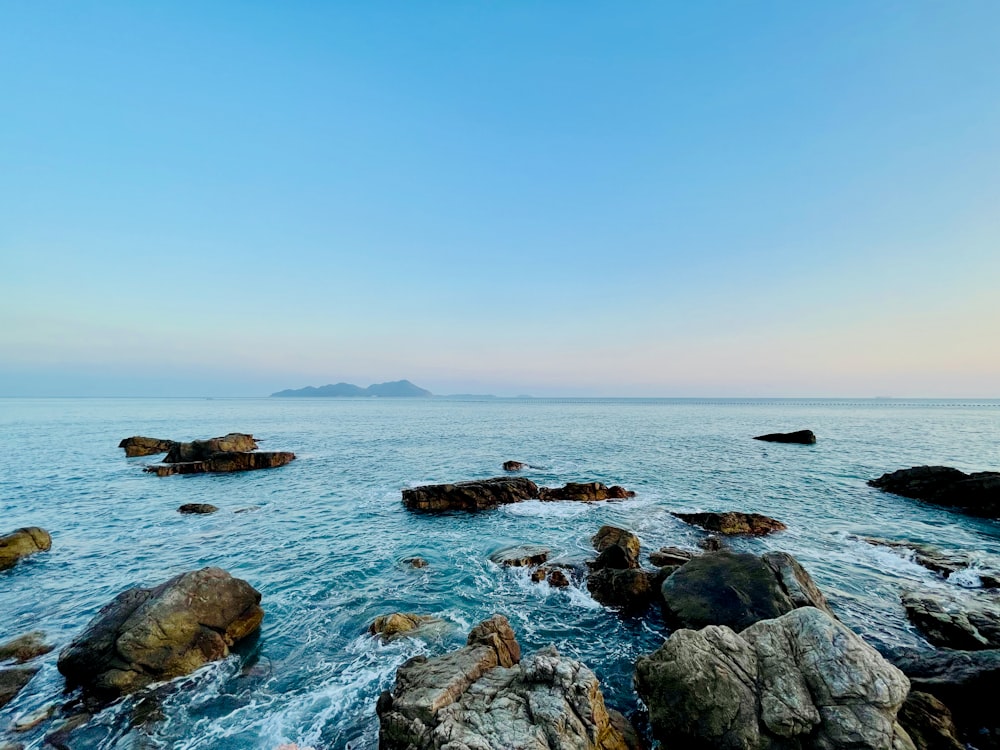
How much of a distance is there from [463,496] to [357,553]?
10.3m

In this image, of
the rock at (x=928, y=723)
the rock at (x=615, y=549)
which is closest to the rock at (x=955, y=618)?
the rock at (x=928, y=723)

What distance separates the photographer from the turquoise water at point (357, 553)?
11.9 metres

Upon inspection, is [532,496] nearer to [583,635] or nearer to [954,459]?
[583,635]

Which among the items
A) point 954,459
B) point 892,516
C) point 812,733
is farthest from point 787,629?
point 954,459

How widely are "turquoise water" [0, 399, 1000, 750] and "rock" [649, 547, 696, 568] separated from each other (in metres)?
1.83

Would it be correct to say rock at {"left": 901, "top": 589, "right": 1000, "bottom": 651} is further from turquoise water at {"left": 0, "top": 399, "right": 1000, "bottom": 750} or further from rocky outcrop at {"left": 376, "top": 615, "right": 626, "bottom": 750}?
rocky outcrop at {"left": 376, "top": 615, "right": 626, "bottom": 750}

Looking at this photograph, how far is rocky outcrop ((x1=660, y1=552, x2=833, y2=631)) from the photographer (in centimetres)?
1389

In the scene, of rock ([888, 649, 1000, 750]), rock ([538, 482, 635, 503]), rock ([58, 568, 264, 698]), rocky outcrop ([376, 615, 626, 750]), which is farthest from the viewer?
rock ([538, 482, 635, 503])

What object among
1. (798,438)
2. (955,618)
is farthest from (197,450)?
(798,438)

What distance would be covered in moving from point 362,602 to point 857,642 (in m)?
16.5

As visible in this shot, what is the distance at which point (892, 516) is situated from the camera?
90.3 feet

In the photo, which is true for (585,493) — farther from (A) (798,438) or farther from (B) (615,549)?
(A) (798,438)

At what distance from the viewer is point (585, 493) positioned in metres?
32.8


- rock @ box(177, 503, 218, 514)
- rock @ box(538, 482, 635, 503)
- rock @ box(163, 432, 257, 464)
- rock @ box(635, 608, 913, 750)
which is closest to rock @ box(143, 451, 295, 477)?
rock @ box(163, 432, 257, 464)
